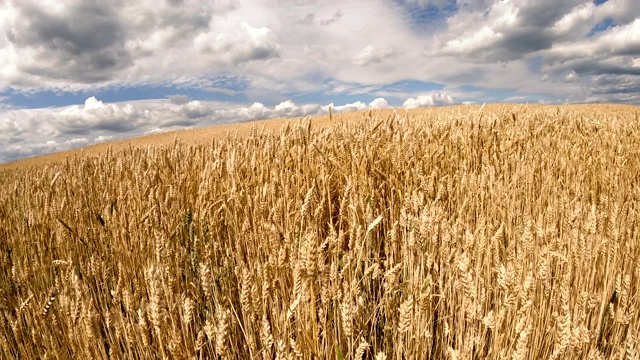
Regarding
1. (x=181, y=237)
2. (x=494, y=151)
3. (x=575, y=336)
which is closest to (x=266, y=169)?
(x=181, y=237)

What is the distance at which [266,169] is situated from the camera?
2.82m

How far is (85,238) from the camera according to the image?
2660 mm

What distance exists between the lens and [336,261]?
1326mm

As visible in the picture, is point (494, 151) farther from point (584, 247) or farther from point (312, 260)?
point (312, 260)

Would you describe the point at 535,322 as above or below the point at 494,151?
below

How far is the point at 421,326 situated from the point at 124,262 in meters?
1.59

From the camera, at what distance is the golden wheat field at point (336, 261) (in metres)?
1.24

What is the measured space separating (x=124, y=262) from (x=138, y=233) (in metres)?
0.18

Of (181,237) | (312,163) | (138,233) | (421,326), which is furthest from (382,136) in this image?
(421,326)

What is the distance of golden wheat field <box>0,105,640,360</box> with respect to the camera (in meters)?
1.24

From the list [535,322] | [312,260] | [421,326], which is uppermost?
[312,260]

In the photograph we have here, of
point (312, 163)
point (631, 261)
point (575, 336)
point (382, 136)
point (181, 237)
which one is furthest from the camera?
point (382, 136)

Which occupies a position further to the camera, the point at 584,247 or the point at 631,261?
the point at 631,261

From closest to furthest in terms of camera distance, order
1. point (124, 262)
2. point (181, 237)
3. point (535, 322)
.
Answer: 1. point (535, 322)
2. point (124, 262)
3. point (181, 237)
